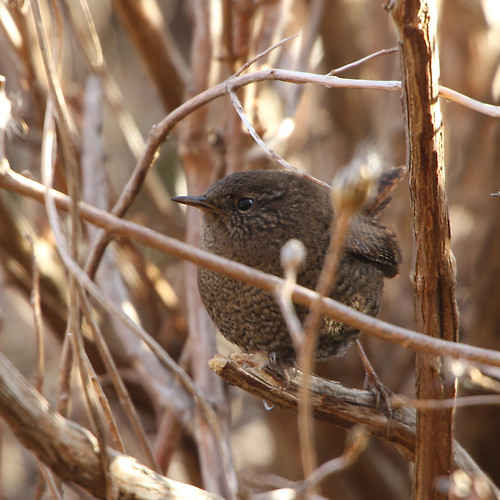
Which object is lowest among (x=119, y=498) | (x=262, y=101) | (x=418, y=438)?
(x=119, y=498)

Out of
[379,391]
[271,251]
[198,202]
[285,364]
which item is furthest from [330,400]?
[198,202]

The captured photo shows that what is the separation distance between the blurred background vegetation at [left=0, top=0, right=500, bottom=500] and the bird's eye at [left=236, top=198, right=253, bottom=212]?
0.48 metres

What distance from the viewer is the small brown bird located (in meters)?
2.80

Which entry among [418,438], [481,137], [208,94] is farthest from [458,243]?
[208,94]

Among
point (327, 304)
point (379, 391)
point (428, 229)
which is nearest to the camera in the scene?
point (327, 304)

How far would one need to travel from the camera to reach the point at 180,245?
1.53 meters

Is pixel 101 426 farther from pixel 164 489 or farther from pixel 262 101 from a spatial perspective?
pixel 262 101

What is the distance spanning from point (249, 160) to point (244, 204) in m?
0.87

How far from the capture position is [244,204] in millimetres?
2977

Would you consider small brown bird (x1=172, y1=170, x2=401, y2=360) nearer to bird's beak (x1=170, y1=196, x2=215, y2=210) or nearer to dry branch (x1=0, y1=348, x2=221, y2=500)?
bird's beak (x1=170, y1=196, x2=215, y2=210)

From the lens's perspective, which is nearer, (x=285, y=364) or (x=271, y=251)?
(x=271, y=251)

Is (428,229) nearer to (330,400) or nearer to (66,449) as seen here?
(330,400)

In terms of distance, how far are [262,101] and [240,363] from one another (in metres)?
2.03

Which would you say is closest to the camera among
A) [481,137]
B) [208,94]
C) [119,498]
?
[119,498]
